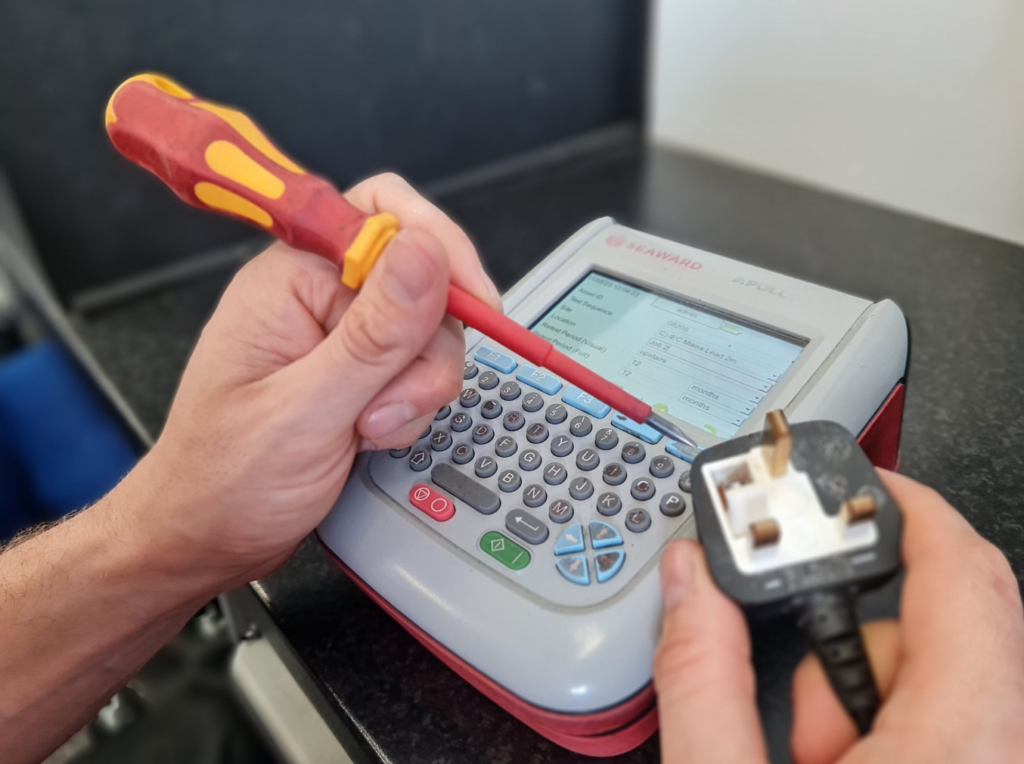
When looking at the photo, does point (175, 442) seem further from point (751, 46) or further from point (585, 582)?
point (751, 46)

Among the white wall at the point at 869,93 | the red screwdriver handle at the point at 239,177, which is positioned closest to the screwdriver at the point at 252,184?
the red screwdriver handle at the point at 239,177

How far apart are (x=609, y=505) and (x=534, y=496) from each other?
0.04m

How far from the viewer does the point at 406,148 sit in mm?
795

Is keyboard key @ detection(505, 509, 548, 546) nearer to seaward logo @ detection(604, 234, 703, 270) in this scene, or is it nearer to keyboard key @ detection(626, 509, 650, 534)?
keyboard key @ detection(626, 509, 650, 534)

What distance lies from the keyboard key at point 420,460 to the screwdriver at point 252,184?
84 mm

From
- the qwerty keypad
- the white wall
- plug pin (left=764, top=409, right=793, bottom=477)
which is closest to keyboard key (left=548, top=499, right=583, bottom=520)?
the qwerty keypad

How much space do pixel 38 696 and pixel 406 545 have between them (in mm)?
219

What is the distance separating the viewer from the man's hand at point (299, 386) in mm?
328

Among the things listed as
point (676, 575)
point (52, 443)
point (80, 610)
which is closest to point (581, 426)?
point (676, 575)

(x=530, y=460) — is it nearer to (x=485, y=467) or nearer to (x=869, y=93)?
(x=485, y=467)

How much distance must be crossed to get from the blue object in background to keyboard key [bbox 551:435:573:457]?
499 mm

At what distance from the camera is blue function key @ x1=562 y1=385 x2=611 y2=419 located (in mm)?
411

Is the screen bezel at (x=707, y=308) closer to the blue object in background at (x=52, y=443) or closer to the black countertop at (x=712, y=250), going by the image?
the black countertop at (x=712, y=250)

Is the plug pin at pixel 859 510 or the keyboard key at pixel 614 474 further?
the keyboard key at pixel 614 474
